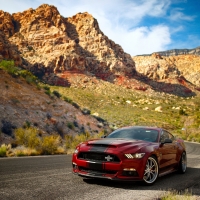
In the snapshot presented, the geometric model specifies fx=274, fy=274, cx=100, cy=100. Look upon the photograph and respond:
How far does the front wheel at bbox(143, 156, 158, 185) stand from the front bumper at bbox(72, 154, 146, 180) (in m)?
0.30

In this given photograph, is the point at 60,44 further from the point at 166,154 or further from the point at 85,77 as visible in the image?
the point at 166,154

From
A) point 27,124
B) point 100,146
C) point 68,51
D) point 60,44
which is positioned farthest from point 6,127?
point 60,44

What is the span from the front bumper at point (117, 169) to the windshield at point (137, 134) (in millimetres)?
1371

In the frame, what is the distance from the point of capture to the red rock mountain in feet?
248

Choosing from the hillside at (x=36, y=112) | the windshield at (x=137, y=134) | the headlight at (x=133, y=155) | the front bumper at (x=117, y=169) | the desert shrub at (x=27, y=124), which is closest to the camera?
the front bumper at (x=117, y=169)

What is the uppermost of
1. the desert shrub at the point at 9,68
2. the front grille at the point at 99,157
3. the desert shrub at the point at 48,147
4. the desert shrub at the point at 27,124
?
the desert shrub at the point at 9,68

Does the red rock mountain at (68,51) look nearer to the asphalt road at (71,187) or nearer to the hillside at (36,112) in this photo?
the hillside at (36,112)

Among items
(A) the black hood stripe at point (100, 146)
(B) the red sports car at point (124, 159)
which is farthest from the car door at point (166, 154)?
(A) the black hood stripe at point (100, 146)

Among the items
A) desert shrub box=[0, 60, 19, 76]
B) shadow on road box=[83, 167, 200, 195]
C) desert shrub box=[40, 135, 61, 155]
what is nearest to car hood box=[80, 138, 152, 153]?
shadow on road box=[83, 167, 200, 195]

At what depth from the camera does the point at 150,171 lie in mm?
6695

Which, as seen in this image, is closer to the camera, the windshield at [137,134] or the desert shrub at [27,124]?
the windshield at [137,134]

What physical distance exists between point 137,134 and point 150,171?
4.48ft

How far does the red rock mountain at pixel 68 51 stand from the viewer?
7562 centimetres

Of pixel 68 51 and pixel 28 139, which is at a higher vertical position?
pixel 68 51
